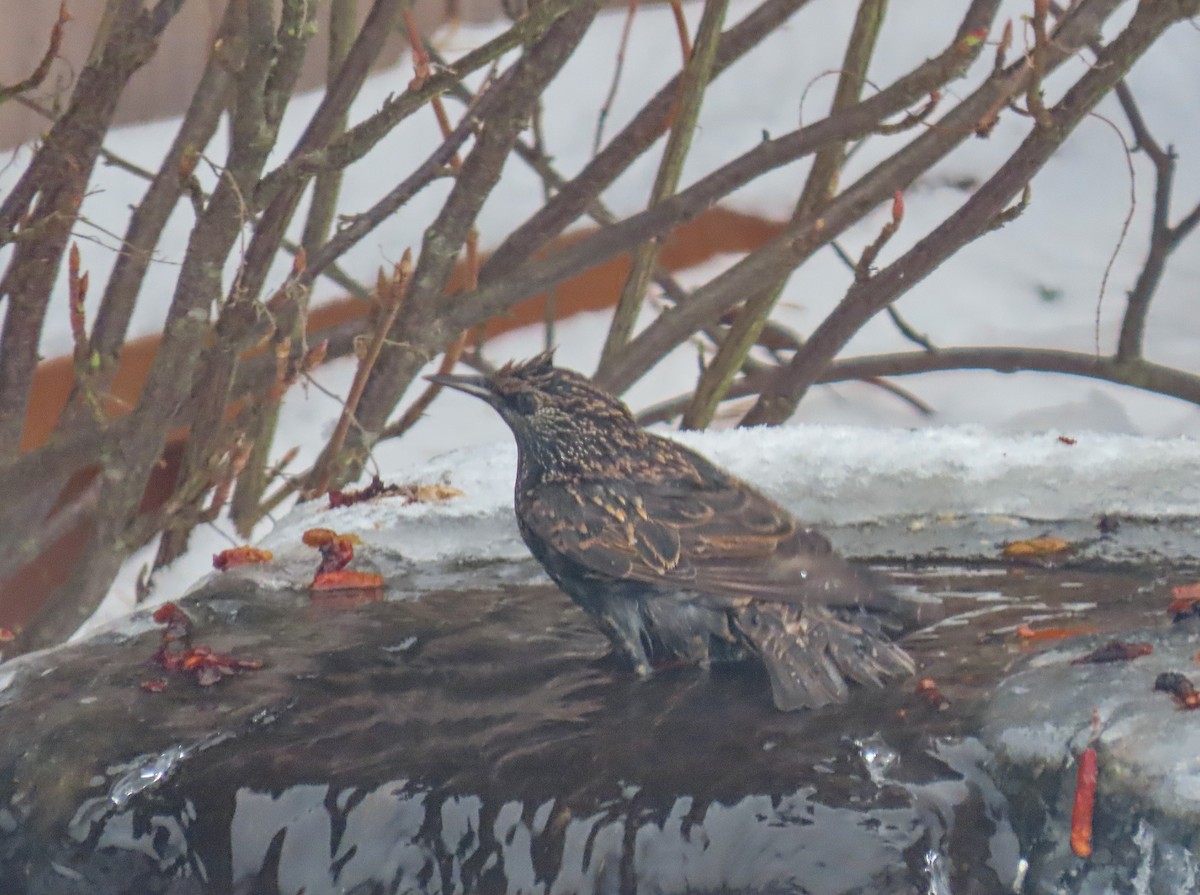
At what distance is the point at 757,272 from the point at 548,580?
1456 mm

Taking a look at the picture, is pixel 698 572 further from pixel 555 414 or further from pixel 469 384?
pixel 469 384

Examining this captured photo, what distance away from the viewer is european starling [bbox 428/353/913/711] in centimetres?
300

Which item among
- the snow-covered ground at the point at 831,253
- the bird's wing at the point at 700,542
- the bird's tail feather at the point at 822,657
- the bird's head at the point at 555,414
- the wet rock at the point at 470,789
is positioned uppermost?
the snow-covered ground at the point at 831,253

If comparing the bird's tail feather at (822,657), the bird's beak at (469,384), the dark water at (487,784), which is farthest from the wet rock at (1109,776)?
the bird's beak at (469,384)

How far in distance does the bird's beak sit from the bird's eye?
0.08 m

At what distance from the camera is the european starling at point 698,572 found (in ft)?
9.84

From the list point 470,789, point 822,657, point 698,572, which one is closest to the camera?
point 470,789

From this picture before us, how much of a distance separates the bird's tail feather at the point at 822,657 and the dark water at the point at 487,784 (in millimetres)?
50

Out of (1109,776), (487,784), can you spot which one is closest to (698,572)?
(487,784)

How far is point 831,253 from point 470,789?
8.08 metres

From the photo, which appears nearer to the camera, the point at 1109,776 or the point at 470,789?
the point at 1109,776

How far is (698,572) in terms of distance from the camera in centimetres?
325

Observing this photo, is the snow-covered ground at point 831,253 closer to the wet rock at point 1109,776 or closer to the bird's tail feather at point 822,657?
the bird's tail feather at point 822,657

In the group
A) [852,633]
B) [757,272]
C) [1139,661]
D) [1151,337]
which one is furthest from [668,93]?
[1151,337]
